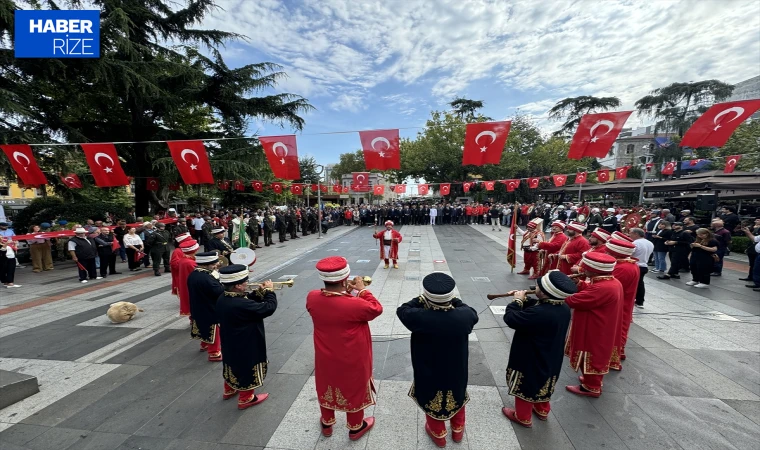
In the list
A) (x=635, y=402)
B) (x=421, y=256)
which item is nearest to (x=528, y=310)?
(x=635, y=402)

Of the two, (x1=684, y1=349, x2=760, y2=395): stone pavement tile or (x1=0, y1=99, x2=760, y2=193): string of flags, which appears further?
(x1=0, y1=99, x2=760, y2=193): string of flags

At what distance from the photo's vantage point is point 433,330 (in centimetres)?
268

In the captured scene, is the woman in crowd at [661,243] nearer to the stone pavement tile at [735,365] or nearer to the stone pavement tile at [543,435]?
the stone pavement tile at [735,365]

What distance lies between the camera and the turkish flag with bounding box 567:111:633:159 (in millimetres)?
8617

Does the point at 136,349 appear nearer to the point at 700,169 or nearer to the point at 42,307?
the point at 42,307

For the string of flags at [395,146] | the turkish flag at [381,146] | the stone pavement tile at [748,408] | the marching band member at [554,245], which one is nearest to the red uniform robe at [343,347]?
the stone pavement tile at [748,408]

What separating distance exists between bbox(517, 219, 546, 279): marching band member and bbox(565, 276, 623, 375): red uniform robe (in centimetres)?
523

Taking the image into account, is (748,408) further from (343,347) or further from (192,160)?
(192,160)

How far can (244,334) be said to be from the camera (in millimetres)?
3416

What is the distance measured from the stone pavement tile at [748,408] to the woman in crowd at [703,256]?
6353mm

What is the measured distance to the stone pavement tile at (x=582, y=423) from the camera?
10.1ft

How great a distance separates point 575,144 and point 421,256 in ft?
21.4

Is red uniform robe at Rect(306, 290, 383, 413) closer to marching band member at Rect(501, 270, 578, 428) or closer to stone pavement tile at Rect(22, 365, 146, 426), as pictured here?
marching band member at Rect(501, 270, 578, 428)

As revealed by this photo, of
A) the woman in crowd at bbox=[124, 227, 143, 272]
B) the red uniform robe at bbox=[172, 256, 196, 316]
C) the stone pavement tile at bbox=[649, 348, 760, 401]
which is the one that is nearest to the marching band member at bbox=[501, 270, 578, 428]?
the stone pavement tile at bbox=[649, 348, 760, 401]
